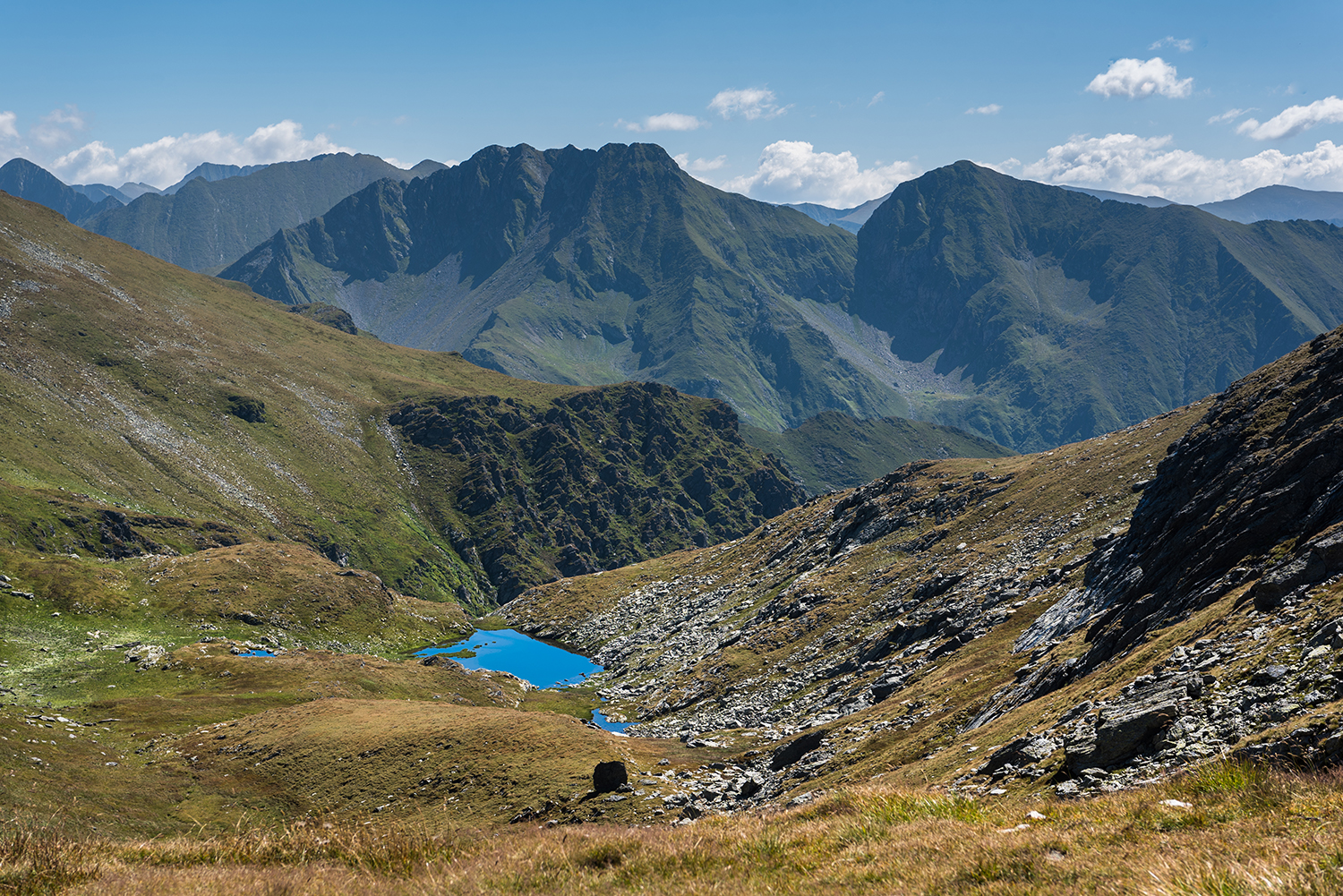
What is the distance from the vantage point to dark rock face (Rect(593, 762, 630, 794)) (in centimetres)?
4980

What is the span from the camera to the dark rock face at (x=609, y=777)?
49797mm

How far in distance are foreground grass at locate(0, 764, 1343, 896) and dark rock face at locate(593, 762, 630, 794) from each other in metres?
35.8

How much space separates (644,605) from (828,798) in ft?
520

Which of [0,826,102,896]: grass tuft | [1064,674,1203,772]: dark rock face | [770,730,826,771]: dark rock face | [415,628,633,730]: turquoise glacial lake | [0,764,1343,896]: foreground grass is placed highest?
[0,826,102,896]: grass tuft

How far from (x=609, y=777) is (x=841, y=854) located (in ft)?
130

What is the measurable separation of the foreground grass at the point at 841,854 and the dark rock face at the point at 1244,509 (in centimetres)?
1889

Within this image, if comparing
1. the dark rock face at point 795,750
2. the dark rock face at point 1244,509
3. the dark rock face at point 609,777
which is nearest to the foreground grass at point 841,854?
the dark rock face at point 1244,509

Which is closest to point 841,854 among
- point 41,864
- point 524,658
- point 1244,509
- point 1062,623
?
point 41,864

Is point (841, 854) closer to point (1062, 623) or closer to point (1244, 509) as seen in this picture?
point (1244, 509)

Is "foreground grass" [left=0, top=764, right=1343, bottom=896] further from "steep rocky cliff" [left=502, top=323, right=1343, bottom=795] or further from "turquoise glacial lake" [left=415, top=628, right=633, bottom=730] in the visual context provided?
"turquoise glacial lake" [left=415, top=628, right=633, bottom=730]

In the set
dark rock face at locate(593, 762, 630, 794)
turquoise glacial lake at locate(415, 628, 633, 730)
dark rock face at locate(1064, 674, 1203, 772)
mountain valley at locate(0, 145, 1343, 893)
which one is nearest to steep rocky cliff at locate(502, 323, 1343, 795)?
dark rock face at locate(1064, 674, 1203, 772)

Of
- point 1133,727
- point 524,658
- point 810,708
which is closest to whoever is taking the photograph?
point 1133,727

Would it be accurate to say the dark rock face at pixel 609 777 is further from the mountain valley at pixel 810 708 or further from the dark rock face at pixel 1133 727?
the dark rock face at pixel 1133 727

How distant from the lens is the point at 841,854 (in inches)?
531
